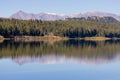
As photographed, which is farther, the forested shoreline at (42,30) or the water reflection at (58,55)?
the forested shoreline at (42,30)

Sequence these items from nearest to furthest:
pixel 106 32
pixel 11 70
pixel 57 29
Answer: pixel 11 70, pixel 57 29, pixel 106 32

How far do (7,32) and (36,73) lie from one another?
306ft

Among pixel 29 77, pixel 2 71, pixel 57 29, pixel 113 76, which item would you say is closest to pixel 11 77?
pixel 29 77

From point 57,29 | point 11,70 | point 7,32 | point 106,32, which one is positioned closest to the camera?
point 11,70

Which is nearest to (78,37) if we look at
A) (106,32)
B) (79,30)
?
(79,30)

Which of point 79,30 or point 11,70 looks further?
point 79,30

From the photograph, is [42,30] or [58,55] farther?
[42,30]

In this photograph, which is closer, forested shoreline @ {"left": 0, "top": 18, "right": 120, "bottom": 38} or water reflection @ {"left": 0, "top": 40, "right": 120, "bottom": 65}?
water reflection @ {"left": 0, "top": 40, "right": 120, "bottom": 65}

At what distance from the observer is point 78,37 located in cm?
15525

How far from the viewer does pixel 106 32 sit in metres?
168

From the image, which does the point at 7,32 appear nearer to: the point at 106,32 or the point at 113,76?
the point at 106,32

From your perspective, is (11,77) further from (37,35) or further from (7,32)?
(37,35)

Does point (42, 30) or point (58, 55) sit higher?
point (58, 55)

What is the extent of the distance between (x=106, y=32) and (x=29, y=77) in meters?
143
